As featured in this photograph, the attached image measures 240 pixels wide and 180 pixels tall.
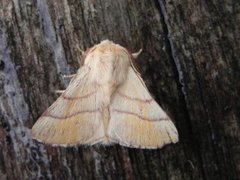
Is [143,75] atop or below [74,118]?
atop

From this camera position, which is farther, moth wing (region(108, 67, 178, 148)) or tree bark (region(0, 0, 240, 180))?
tree bark (region(0, 0, 240, 180))

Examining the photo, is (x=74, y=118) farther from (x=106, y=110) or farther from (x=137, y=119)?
(x=137, y=119)

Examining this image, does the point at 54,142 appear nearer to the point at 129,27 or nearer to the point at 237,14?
the point at 129,27

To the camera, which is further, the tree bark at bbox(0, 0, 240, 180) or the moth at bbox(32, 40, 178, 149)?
the tree bark at bbox(0, 0, 240, 180)

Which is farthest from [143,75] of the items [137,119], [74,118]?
[74,118]
